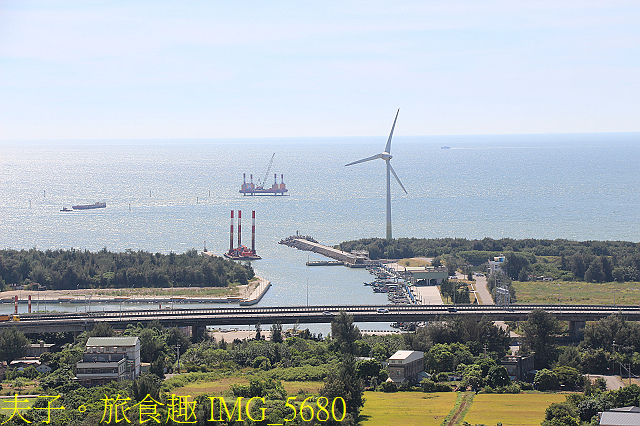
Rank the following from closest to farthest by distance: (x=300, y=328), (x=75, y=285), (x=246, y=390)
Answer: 1. (x=246, y=390)
2. (x=300, y=328)
3. (x=75, y=285)

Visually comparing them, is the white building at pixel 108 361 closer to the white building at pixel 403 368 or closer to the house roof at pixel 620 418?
the white building at pixel 403 368

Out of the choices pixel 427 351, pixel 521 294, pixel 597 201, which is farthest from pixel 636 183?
pixel 427 351

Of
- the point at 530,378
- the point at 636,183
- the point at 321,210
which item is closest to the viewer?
the point at 530,378

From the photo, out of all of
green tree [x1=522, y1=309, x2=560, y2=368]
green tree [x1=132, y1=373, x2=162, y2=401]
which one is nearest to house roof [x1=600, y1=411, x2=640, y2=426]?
green tree [x1=522, y1=309, x2=560, y2=368]

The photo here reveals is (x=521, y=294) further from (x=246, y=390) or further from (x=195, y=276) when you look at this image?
(x=246, y=390)

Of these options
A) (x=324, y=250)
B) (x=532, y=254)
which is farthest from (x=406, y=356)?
(x=324, y=250)
